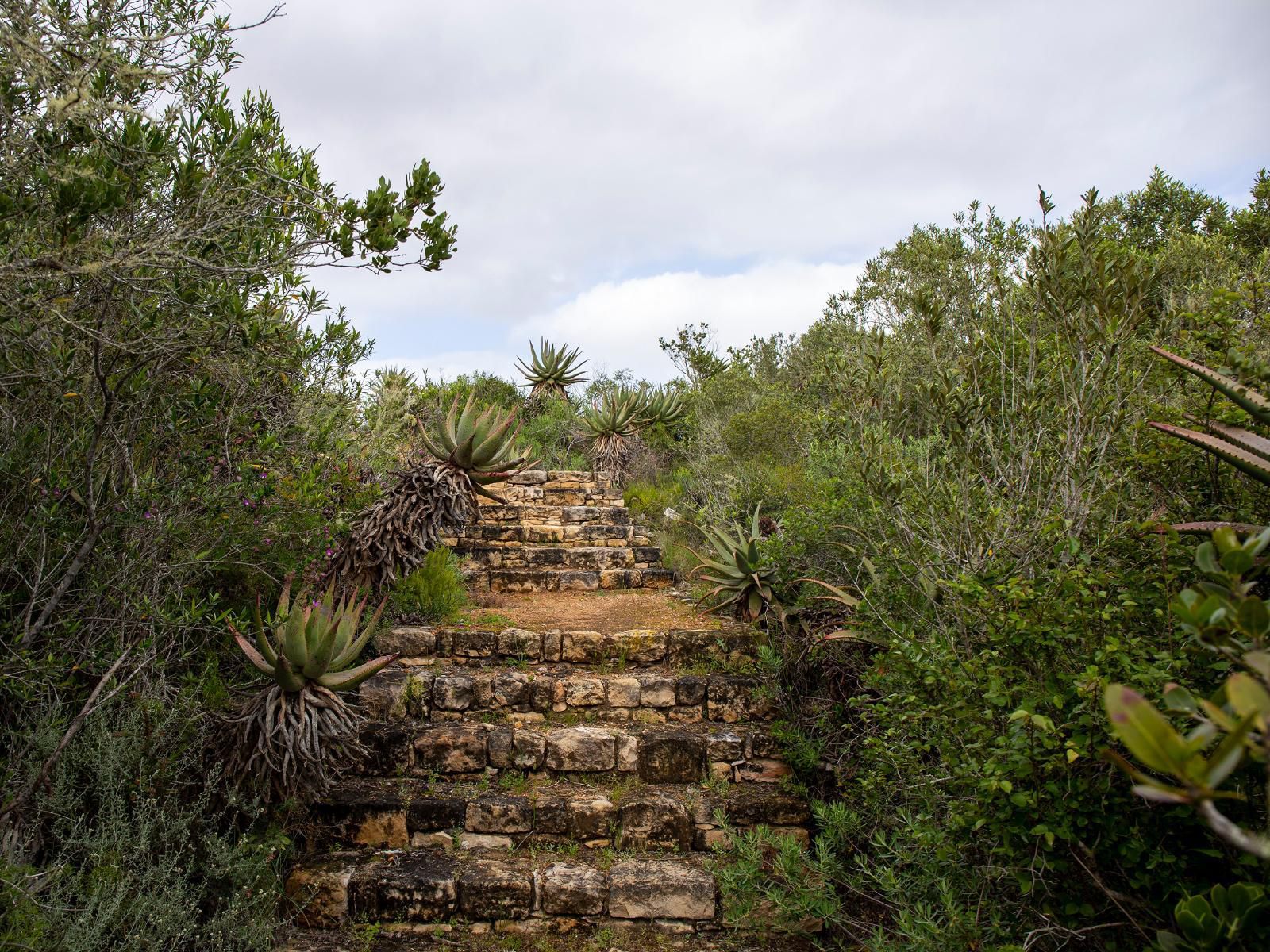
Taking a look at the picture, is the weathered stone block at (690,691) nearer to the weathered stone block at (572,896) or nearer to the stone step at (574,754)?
the stone step at (574,754)

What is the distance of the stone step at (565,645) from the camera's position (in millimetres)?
5125

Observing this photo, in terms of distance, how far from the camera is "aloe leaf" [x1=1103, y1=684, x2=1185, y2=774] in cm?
75

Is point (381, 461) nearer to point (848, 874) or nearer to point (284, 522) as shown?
point (284, 522)

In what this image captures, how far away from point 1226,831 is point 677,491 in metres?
9.12

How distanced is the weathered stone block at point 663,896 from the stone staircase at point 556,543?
3725mm

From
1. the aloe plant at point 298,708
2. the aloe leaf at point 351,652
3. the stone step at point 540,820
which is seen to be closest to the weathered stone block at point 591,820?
the stone step at point 540,820

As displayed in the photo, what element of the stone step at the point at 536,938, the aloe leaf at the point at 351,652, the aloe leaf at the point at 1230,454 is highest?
the aloe leaf at the point at 1230,454

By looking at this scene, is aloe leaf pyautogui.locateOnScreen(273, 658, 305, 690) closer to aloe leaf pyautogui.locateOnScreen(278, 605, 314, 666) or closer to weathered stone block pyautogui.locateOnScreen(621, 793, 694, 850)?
aloe leaf pyautogui.locateOnScreen(278, 605, 314, 666)

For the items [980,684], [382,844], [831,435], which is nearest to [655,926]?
[382,844]

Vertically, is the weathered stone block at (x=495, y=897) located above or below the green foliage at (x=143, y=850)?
below

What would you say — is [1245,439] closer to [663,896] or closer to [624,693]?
[663,896]

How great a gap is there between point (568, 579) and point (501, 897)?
379 cm

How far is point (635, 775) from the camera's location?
4266 mm

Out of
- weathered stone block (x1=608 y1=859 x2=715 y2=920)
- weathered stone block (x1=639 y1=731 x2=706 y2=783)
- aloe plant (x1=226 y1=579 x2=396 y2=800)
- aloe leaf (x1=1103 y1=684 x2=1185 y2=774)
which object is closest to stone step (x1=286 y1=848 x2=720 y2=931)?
weathered stone block (x1=608 y1=859 x2=715 y2=920)
